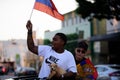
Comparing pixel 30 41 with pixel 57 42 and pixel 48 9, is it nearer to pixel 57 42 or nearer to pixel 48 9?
pixel 57 42

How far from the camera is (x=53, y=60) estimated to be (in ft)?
19.6

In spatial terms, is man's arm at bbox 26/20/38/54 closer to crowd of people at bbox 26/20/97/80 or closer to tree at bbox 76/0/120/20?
crowd of people at bbox 26/20/97/80

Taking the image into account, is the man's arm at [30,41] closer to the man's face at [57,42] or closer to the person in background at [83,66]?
the man's face at [57,42]

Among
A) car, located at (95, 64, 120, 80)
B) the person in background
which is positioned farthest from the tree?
the person in background

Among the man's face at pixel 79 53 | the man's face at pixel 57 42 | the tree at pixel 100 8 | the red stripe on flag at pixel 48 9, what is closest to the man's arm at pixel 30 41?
the man's face at pixel 57 42

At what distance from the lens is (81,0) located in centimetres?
2792

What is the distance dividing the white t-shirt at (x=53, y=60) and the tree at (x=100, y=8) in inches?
851

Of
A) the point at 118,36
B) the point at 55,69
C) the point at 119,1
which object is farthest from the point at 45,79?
the point at 118,36

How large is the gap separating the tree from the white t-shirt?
2162 cm

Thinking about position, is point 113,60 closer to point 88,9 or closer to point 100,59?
point 100,59

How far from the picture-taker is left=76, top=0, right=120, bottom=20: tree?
2766 centimetres

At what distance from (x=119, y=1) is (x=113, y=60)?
18.5 meters

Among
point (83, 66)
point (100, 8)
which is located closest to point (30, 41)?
point (83, 66)

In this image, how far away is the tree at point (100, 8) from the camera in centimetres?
2766
